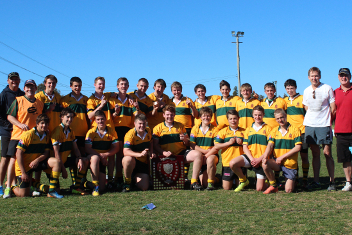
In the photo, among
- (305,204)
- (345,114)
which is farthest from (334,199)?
(345,114)

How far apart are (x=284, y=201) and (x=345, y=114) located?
6.39 ft

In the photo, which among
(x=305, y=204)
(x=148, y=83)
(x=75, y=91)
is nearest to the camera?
(x=305, y=204)

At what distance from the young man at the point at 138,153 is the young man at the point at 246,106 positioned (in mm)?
1868

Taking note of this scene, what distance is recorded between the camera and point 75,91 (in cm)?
595

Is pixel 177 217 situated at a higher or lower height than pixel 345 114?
lower

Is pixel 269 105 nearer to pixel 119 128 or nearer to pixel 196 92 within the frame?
pixel 196 92

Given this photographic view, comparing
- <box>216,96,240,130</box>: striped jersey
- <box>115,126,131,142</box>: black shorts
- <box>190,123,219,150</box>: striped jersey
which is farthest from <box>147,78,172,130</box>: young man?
<box>216,96,240,130</box>: striped jersey

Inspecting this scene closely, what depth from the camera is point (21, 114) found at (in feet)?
17.5

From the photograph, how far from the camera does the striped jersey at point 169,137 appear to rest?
5.87 metres

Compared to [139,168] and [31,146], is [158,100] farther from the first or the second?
[31,146]

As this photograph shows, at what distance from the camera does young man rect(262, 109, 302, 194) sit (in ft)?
17.2

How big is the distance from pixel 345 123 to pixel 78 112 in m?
4.59

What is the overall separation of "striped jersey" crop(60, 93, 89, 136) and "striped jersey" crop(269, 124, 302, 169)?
326 cm

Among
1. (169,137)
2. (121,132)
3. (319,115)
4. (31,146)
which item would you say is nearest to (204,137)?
(169,137)
